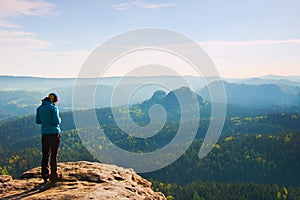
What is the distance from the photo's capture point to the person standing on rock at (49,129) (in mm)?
17125

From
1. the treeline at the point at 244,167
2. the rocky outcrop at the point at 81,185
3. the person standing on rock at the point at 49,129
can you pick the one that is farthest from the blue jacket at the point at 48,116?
the treeline at the point at 244,167

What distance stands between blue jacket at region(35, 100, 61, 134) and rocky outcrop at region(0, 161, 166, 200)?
2.90m

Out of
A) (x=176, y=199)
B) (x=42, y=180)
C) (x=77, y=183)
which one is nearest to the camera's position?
(x=77, y=183)

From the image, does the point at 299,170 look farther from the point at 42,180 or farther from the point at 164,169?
the point at 42,180

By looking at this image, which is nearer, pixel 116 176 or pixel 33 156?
pixel 116 176

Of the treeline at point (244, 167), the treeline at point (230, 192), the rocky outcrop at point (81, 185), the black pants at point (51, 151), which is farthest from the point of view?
the treeline at point (244, 167)

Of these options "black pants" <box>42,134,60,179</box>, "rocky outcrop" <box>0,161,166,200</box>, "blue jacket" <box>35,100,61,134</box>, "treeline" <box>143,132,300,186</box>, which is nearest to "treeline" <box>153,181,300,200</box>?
"treeline" <box>143,132,300,186</box>

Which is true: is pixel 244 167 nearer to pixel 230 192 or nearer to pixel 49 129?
pixel 230 192

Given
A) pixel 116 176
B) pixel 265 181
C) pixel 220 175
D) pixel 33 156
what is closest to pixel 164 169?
pixel 220 175

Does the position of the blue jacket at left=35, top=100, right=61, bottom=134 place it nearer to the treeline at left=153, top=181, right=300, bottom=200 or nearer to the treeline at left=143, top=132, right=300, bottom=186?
the treeline at left=153, top=181, right=300, bottom=200

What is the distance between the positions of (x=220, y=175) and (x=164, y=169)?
3306 centimetres

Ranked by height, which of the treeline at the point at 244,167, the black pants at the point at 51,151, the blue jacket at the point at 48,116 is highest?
the blue jacket at the point at 48,116

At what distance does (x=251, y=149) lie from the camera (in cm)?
19350

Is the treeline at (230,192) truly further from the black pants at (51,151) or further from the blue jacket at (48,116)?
the blue jacket at (48,116)
